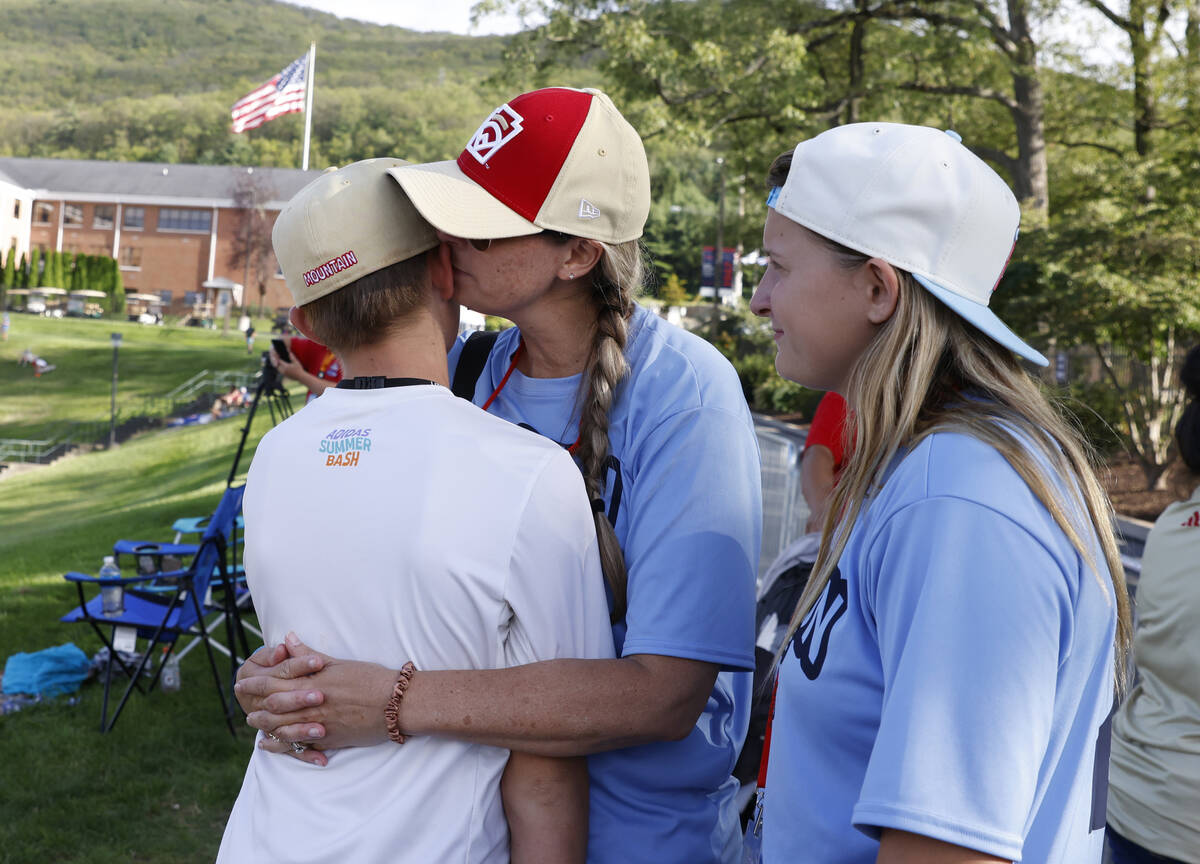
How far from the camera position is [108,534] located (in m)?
13.2

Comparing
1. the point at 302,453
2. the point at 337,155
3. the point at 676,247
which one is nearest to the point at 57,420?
the point at 302,453

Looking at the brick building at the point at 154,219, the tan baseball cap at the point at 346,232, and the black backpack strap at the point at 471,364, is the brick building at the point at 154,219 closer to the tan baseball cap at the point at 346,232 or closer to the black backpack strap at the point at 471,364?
the black backpack strap at the point at 471,364

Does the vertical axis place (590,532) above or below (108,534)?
above

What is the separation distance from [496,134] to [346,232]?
350 mm

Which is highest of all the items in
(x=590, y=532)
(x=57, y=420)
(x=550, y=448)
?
(x=550, y=448)

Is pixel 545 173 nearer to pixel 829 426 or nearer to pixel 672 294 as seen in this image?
pixel 829 426

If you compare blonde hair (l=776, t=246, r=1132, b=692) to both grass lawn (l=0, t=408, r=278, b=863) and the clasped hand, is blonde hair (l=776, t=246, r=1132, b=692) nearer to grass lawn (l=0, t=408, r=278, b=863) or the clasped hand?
the clasped hand

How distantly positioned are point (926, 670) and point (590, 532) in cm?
68

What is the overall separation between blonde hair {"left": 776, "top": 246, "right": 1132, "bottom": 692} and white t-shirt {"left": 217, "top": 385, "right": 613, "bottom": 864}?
1.38ft

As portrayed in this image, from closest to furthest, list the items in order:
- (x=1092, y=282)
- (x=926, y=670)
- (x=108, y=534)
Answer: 1. (x=926, y=670)
2. (x=108, y=534)
3. (x=1092, y=282)

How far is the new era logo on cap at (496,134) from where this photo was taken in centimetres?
185

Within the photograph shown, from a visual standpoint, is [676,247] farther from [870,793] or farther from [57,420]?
[870,793]

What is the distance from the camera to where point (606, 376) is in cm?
186

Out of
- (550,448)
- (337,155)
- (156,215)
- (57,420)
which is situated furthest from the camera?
(337,155)
